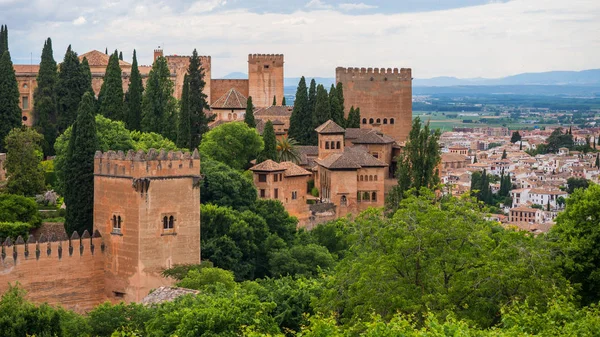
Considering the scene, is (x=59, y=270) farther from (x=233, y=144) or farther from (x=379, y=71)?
(x=379, y=71)

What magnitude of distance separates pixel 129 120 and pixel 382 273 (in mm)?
33610

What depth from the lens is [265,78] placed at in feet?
283

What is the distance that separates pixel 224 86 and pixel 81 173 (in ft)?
131

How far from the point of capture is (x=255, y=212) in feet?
168

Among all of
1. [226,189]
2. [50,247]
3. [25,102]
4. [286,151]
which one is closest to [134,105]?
[286,151]

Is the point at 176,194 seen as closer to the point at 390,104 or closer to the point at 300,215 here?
the point at 300,215

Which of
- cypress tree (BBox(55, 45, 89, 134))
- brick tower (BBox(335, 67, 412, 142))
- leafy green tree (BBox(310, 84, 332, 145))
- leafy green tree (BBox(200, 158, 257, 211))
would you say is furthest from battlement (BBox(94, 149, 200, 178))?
brick tower (BBox(335, 67, 412, 142))

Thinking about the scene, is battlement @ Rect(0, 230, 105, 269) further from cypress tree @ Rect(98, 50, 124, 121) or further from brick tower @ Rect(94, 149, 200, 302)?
cypress tree @ Rect(98, 50, 124, 121)

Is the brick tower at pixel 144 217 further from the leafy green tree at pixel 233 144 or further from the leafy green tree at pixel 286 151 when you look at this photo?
the leafy green tree at pixel 286 151

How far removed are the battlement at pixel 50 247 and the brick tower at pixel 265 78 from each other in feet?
146

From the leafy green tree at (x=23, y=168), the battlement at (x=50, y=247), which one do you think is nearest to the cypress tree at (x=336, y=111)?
the leafy green tree at (x=23, y=168)

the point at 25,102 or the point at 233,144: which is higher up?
the point at 25,102

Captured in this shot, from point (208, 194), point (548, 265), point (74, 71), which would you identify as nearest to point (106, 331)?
point (548, 265)

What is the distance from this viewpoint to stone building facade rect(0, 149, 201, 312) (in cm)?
4003
